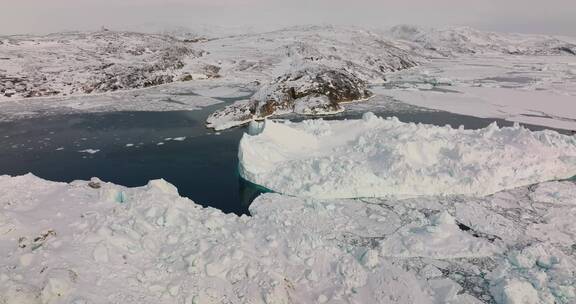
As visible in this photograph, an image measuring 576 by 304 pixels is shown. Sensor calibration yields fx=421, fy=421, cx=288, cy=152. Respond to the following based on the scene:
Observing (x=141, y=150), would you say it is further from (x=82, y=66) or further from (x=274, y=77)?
(x=82, y=66)

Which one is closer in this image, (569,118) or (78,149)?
(78,149)

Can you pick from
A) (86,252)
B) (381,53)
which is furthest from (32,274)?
(381,53)

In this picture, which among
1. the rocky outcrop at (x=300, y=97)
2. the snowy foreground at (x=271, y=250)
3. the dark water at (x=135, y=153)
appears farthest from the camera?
the rocky outcrop at (x=300, y=97)

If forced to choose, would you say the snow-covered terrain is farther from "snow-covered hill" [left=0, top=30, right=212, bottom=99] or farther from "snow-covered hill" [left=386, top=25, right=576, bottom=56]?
"snow-covered hill" [left=386, top=25, right=576, bottom=56]

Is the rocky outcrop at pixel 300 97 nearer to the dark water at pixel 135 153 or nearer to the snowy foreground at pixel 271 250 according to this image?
the dark water at pixel 135 153

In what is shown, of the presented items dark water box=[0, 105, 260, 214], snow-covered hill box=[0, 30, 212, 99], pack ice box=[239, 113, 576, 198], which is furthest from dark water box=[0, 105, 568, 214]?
snow-covered hill box=[0, 30, 212, 99]

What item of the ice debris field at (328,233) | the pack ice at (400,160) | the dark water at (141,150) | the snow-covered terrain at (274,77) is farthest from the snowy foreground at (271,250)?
the snow-covered terrain at (274,77)

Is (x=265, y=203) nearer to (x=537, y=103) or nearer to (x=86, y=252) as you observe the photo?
(x=86, y=252)
